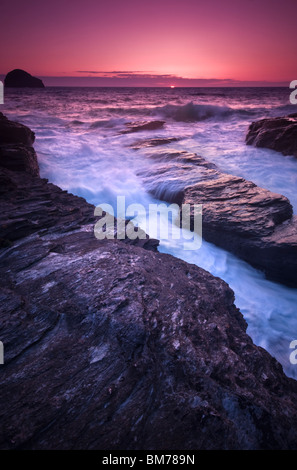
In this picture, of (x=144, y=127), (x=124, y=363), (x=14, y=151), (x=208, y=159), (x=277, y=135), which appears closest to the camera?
(x=124, y=363)

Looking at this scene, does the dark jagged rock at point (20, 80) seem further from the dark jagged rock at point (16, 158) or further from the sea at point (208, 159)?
the dark jagged rock at point (16, 158)

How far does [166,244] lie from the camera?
6145 millimetres

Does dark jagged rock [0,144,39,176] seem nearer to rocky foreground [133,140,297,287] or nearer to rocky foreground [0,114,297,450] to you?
rocky foreground [0,114,297,450]

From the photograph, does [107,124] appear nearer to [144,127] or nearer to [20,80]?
[144,127]

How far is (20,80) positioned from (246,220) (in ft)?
405

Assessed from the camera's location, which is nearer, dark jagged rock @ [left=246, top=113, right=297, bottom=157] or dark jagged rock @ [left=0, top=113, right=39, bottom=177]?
dark jagged rock @ [left=0, top=113, right=39, bottom=177]

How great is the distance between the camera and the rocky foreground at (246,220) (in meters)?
5.23

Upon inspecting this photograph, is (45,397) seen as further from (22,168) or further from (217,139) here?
(217,139)

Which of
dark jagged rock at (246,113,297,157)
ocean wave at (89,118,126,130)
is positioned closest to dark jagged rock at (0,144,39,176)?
dark jagged rock at (246,113,297,157)

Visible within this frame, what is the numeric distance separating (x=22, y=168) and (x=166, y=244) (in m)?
4.35

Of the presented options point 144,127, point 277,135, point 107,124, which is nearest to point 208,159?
point 277,135

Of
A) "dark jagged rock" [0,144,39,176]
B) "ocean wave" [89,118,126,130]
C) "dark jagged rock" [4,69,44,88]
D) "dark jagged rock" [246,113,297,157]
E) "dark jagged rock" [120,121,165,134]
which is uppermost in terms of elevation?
"dark jagged rock" [4,69,44,88]

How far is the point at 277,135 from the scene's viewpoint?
13.3m

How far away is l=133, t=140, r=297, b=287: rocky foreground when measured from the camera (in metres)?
5.23
